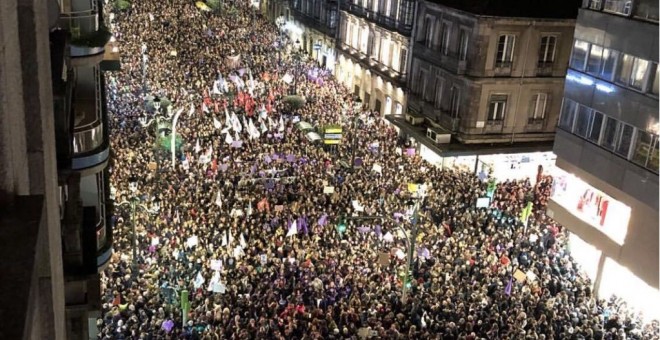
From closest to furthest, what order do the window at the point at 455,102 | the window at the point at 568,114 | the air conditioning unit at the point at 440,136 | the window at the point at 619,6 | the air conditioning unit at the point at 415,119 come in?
the window at the point at 619,6
the window at the point at 568,114
the air conditioning unit at the point at 440,136
the window at the point at 455,102
the air conditioning unit at the point at 415,119

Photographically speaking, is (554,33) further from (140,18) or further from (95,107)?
(140,18)

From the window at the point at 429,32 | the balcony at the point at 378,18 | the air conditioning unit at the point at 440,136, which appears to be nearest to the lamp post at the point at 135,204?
the air conditioning unit at the point at 440,136

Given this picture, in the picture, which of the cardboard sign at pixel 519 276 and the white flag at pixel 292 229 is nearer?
the cardboard sign at pixel 519 276

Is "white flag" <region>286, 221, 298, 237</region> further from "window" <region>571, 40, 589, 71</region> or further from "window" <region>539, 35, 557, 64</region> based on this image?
"window" <region>539, 35, 557, 64</region>

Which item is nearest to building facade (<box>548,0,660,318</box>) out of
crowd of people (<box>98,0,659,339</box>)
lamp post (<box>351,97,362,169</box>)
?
crowd of people (<box>98,0,659,339</box>)

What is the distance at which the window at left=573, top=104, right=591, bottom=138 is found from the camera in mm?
30484

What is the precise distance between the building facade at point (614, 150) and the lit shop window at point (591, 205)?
0.04 metres

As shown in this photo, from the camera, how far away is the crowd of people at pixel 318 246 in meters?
23.4

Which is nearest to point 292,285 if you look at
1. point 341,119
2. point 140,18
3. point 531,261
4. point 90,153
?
point 531,261

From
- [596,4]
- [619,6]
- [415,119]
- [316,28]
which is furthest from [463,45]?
[316,28]

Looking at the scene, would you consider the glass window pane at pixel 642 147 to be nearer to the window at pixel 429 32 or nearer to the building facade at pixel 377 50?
→ the window at pixel 429 32

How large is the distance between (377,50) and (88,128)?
4696 cm

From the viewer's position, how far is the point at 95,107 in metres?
15.8

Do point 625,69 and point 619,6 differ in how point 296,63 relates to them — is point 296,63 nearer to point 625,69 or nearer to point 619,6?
point 619,6
